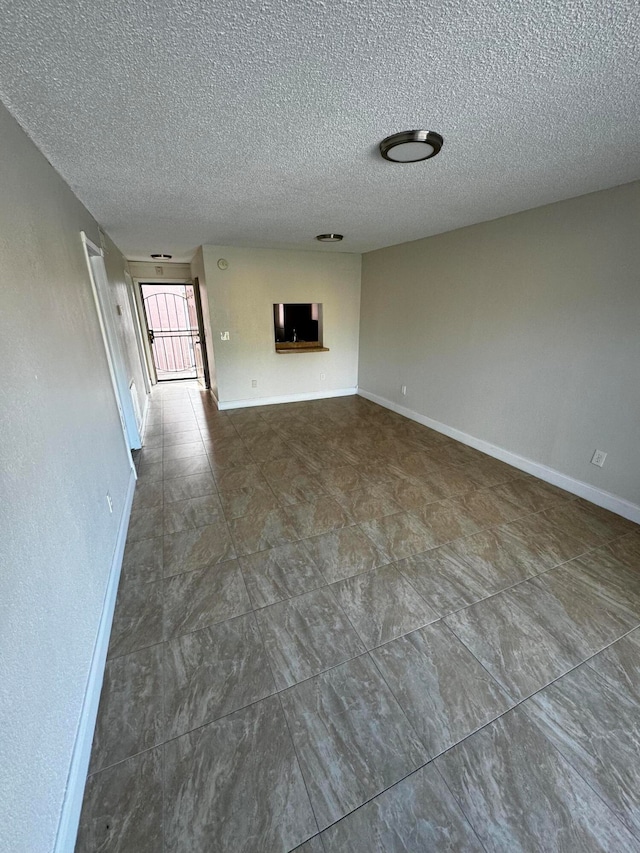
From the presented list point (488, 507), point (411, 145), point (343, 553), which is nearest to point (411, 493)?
point (488, 507)

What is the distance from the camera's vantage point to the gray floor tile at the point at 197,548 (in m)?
2.13

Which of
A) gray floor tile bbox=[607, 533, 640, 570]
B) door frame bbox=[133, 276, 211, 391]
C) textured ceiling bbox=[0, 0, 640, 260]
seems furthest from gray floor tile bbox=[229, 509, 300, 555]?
door frame bbox=[133, 276, 211, 391]

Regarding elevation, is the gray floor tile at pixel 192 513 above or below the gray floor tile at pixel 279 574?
above

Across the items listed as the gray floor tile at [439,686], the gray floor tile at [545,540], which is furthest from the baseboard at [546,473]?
the gray floor tile at [439,686]

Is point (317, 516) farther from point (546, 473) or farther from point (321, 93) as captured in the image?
point (321, 93)

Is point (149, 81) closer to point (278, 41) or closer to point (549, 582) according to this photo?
point (278, 41)

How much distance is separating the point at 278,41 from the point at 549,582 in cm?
268

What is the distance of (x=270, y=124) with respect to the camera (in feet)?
4.90

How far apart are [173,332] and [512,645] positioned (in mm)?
7660

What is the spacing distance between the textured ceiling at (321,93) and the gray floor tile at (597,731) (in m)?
2.29

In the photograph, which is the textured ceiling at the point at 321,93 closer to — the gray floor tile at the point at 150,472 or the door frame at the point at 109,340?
the door frame at the point at 109,340

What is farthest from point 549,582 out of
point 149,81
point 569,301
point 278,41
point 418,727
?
point 149,81

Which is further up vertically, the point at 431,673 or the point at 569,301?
the point at 569,301

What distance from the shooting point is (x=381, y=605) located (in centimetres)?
184
